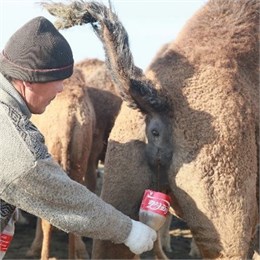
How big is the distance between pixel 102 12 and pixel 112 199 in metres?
1.19

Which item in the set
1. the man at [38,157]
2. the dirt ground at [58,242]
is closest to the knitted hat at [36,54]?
the man at [38,157]

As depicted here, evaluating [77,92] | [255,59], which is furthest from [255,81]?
[77,92]

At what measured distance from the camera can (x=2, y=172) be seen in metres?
2.55

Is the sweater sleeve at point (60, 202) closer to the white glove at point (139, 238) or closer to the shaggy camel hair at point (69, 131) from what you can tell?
the white glove at point (139, 238)

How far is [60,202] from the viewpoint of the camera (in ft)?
8.71

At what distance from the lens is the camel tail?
3512mm

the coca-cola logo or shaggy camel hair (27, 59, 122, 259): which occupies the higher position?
the coca-cola logo

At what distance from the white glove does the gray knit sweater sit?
6cm

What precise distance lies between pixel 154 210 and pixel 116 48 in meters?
1.03

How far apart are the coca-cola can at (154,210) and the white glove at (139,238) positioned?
0.52 feet

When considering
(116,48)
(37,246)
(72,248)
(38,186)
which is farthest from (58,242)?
(38,186)

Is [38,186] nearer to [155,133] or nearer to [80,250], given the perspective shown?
[155,133]

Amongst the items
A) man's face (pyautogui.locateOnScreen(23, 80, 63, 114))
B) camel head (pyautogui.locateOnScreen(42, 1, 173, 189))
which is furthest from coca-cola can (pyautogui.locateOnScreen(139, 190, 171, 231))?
man's face (pyautogui.locateOnScreen(23, 80, 63, 114))

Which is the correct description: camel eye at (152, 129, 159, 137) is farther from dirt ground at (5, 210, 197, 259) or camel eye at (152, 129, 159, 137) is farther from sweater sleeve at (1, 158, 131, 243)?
dirt ground at (5, 210, 197, 259)
